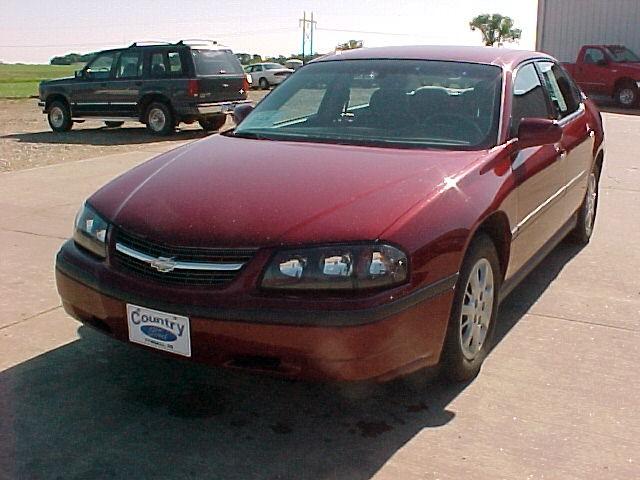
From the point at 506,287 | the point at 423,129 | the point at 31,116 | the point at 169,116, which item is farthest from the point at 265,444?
the point at 31,116

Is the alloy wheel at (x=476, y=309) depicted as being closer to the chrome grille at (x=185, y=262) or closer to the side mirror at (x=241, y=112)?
the chrome grille at (x=185, y=262)

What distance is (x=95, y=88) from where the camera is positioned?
16.0 metres

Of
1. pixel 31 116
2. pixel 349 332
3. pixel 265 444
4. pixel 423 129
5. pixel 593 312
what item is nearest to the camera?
pixel 349 332

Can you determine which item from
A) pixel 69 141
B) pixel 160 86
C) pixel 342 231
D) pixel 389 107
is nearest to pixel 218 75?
pixel 160 86

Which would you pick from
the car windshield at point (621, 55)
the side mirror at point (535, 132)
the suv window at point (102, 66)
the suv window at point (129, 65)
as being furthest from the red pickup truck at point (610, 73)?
the side mirror at point (535, 132)

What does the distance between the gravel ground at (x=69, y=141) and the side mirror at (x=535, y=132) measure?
27.6 ft

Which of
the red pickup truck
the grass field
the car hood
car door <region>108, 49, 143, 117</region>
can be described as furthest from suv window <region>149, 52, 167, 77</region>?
the grass field

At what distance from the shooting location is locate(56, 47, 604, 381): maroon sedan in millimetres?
2832

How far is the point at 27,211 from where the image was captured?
7.10 meters

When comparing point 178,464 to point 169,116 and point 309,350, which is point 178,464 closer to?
point 309,350

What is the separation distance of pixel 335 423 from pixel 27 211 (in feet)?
16.0

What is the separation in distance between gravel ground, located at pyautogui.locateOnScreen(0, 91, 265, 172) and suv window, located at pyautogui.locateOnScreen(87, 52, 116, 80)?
1199 mm

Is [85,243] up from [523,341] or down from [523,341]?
up

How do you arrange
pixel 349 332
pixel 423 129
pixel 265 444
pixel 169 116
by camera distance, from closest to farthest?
pixel 349 332
pixel 265 444
pixel 423 129
pixel 169 116
